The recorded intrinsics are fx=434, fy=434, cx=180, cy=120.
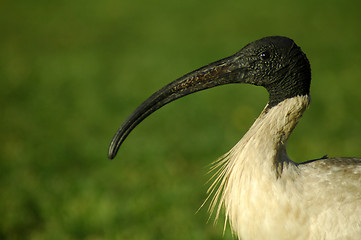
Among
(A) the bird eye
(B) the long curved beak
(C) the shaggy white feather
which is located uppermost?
(A) the bird eye

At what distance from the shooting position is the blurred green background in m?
4.35

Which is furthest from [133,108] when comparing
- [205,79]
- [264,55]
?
[264,55]

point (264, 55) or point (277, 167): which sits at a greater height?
point (264, 55)

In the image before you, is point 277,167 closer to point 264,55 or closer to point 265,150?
A: point 265,150

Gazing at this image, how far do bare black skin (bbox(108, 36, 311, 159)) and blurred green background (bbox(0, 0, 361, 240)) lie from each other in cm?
191

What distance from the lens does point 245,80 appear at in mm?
2498

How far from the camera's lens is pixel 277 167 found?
244cm

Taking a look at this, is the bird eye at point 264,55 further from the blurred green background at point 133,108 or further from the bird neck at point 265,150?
the blurred green background at point 133,108

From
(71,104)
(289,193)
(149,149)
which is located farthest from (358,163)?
(71,104)

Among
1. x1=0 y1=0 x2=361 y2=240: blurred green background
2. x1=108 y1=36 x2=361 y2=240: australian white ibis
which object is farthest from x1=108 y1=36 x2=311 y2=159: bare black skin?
x1=0 y1=0 x2=361 y2=240: blurred green background

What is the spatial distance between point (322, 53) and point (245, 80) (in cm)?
759

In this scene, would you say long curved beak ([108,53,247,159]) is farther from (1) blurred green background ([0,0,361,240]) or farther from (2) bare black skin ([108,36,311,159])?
(1) blurred green background ([0,0,361,240])

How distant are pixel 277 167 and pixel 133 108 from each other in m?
4.99

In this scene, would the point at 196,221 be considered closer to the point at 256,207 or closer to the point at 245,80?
the point at 256,207
